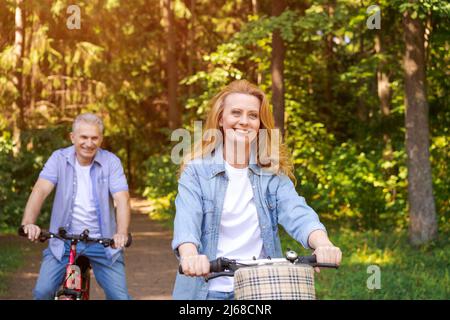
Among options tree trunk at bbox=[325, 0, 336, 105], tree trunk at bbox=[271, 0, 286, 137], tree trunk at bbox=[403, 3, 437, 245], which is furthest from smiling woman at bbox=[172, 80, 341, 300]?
tree trunk at bbox=[325, 0, 336, 105]

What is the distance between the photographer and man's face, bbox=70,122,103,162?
597 cm

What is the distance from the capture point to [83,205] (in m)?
6.10

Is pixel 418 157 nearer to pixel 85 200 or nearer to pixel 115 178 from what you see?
pixel 115 178

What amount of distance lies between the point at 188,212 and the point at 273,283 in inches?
30.6

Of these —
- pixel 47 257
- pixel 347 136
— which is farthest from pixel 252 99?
pixel 347 136

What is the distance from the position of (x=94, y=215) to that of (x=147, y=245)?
11178mm

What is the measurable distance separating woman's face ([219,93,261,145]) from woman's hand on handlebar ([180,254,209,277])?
79cm

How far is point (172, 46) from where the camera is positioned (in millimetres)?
31469

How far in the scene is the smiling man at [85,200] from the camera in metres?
6.01

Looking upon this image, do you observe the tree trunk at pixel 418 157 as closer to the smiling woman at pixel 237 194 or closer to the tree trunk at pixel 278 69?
the tree trunk at pixel 278 69

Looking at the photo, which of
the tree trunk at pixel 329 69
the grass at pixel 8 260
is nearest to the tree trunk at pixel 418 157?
the grass at pixel 8 260

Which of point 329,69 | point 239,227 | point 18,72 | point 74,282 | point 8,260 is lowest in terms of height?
point 8,260

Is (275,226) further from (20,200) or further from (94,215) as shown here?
(20,200)

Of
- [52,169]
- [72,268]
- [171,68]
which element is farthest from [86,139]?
[171,68]
